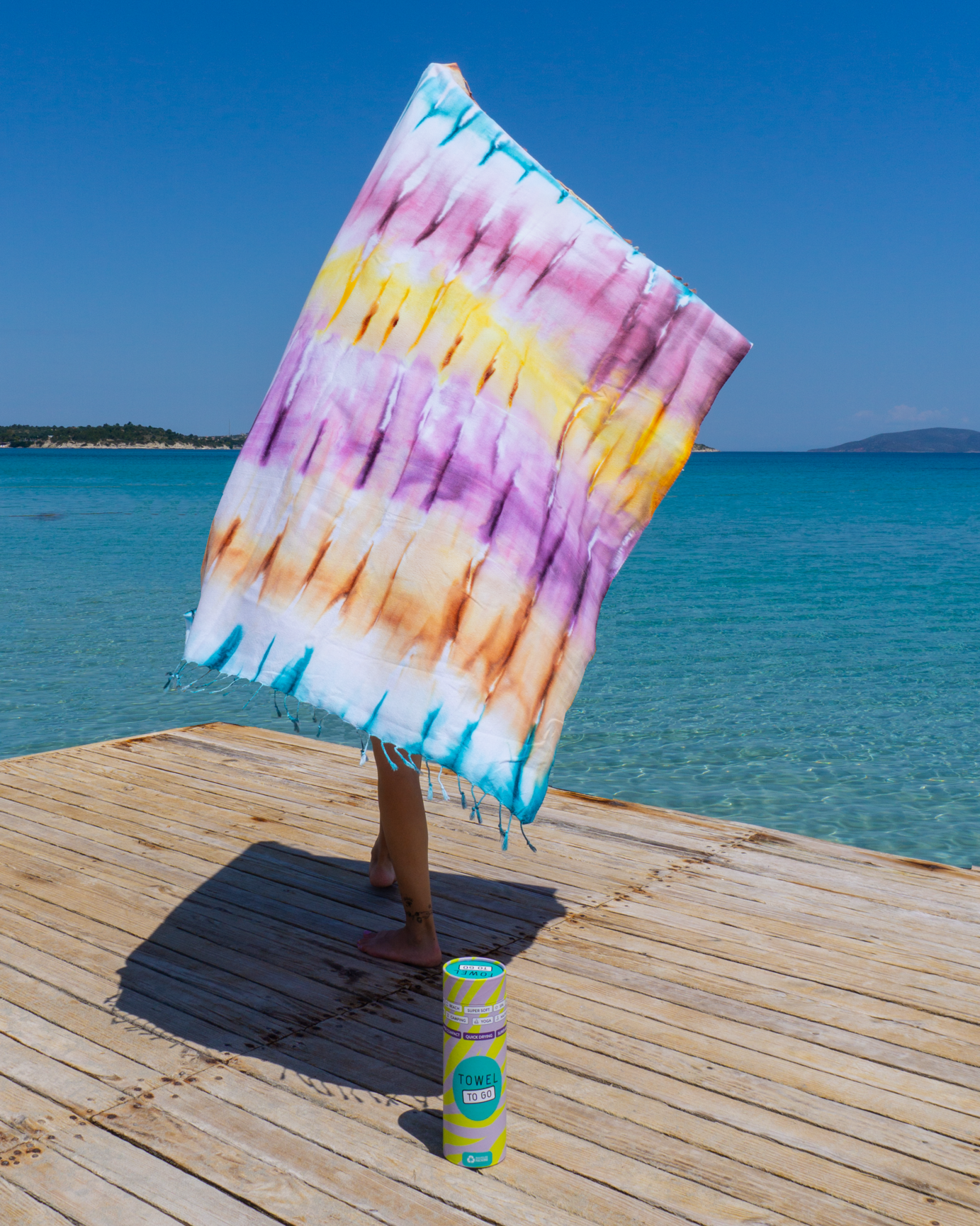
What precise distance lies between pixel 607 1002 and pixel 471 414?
6.16 feet

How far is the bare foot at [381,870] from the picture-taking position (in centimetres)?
412

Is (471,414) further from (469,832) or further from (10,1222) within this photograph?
(469,832)

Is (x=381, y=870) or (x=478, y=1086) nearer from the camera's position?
(x=478, y=1086)

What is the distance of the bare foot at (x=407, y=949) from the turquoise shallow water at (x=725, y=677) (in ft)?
14.7

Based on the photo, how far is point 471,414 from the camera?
8.94 ft

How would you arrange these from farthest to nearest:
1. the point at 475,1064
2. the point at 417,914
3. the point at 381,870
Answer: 1. the point at 381,870
2. the point at 417,914
3. the point at 475,1064

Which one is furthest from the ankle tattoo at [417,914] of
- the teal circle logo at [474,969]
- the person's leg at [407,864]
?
the teal circle logo at [474,969]

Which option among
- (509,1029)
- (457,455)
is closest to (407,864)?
(509,1029)

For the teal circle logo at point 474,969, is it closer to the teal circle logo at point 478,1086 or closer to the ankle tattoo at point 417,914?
the teal circle logo at point 478,1086

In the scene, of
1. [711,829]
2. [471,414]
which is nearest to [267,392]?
[471,414]

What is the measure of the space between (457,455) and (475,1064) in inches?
59.6

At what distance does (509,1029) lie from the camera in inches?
119

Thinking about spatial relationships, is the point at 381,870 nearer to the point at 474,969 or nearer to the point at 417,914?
the point at 417,914

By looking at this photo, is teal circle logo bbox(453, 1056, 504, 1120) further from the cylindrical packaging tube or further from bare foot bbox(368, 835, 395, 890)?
bare foot bbox(368, 835, 395, 890)
